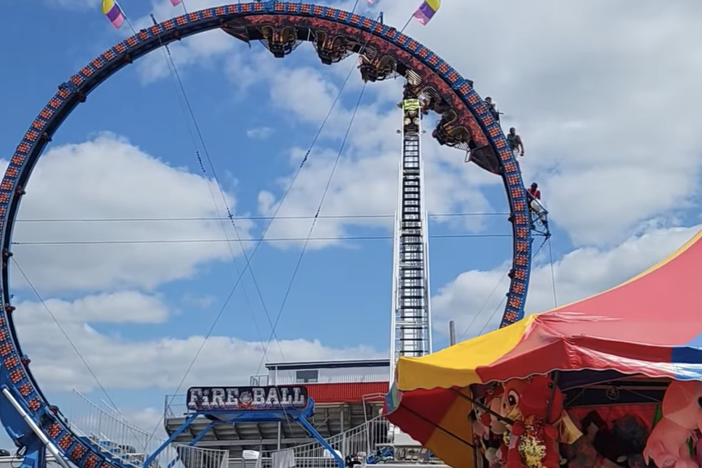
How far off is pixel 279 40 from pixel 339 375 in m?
11.2

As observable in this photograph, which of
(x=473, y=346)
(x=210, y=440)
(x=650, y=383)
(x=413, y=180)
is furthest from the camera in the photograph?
(x=210, y=440)

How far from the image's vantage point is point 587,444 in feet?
22.6

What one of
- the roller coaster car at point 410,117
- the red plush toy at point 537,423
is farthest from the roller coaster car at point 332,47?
the red plush toy at point 537,423

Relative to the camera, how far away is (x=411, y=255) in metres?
19.0

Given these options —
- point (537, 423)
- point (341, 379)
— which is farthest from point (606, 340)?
point (341, 379)

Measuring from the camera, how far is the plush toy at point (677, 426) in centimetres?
591

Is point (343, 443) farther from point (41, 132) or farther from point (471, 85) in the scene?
point (41, 132)

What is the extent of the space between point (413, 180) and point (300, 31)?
15.1 ft

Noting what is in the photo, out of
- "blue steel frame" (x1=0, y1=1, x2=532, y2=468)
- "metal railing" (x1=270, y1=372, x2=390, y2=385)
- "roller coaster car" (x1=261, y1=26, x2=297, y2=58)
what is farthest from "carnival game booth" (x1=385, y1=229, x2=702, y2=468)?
"metal railing" (x1=270, y1=372, x2=390, y2=385)

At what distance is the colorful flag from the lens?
18297 millimetres

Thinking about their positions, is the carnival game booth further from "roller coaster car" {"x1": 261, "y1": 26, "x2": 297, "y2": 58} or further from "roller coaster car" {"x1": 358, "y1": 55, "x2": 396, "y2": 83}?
"roller coaster car" {"x1": 261, "y1": 26, "x2": 297, "y2": 58}

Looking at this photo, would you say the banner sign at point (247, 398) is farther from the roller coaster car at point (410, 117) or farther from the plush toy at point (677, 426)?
the plush toy at point (677, 426)

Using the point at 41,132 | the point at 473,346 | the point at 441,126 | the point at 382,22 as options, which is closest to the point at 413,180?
the point at 441,126

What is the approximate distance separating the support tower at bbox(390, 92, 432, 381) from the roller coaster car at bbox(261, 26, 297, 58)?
2940 mm
